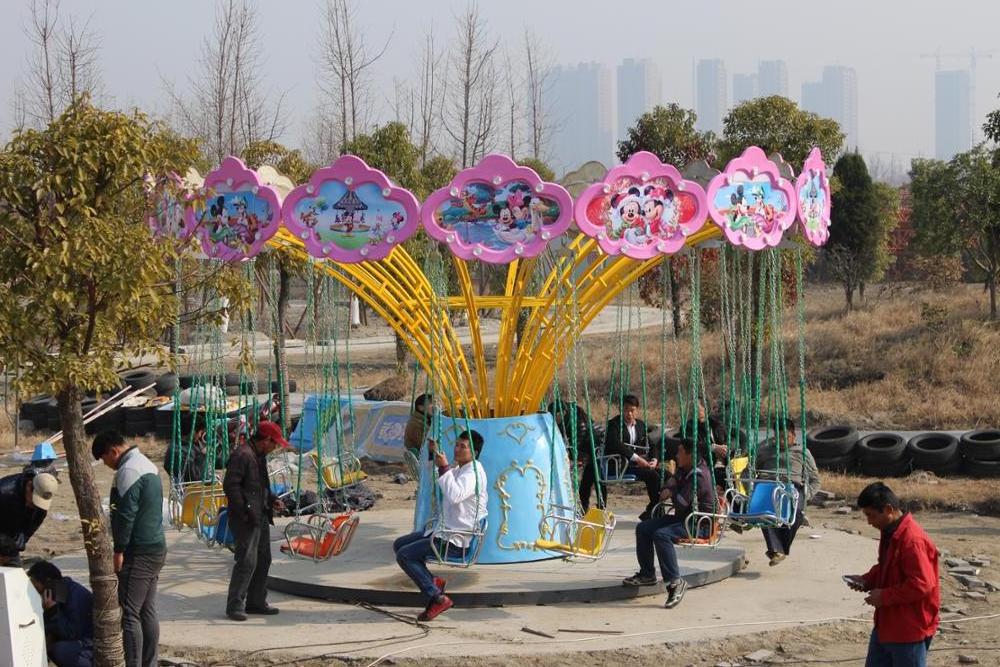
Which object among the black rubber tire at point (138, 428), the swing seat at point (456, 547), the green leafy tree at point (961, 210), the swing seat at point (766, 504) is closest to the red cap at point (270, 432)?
the swing seat at point (456, 547)

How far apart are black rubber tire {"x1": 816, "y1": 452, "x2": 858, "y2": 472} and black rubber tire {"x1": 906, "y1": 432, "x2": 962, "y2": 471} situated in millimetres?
688

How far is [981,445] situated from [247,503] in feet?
33.3

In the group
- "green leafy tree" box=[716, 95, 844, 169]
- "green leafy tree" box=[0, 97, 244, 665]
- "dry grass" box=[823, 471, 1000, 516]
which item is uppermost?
"green leafy tree" box=[716, 95, 844, 169]

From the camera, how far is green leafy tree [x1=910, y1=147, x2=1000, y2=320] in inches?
1013

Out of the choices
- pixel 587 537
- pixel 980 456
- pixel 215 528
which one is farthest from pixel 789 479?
pixel 980 456

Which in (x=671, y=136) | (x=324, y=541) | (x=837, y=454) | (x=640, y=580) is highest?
(x=671, y=136)

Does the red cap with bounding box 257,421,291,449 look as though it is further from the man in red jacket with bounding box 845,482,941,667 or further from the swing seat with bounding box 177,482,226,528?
the man in red jacket with bounding box 845,482,941,667

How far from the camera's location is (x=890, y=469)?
16.6 m

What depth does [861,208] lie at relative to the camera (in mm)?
37656

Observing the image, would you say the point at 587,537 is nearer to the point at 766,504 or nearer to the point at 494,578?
the point at 494,578

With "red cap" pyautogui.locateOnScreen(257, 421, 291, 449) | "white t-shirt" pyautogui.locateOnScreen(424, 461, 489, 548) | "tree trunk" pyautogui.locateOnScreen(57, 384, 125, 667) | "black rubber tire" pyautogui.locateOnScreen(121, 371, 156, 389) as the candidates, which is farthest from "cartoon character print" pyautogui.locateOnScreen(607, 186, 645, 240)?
"black rubber tire" pyautogui.locateOnScreen(121, 371, 156, 389)

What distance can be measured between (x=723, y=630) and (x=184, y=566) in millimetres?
4964

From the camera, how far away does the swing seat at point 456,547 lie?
9727 millimetres

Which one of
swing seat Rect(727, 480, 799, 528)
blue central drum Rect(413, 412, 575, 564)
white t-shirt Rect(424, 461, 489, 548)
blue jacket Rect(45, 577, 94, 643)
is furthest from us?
blue central drum Rect(413, 412, 575, 564)
